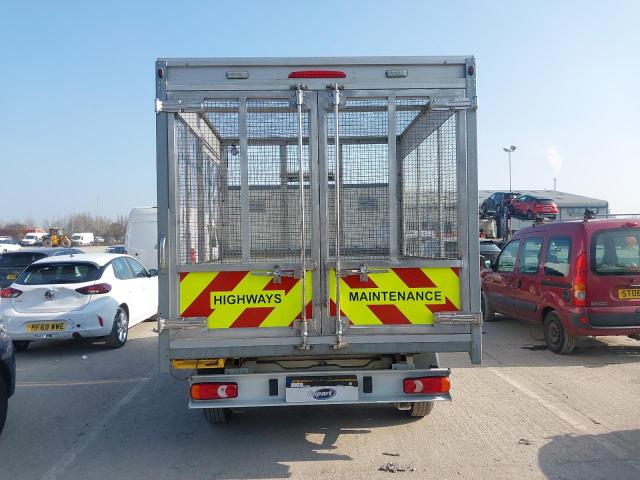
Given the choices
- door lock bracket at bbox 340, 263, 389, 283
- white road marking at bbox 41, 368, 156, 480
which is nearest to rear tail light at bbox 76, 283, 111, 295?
white road marking at bbox 41, 368, 156, 480

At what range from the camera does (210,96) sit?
4.18 m

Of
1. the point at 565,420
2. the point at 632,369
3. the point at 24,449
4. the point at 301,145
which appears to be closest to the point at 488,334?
the point at 632,369

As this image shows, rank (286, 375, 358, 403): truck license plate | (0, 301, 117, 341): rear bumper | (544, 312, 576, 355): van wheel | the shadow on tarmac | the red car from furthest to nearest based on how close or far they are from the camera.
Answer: the red car < (0, 301, 117, 341): rear bumper < (544, 312, 576, 355): van wheel < (286, 375, 358, 403): truck license plate < the shadow on tarmac

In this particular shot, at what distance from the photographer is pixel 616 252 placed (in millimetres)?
7496

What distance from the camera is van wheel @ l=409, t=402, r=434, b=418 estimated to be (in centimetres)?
514

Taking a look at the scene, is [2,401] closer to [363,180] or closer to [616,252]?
[363,180]

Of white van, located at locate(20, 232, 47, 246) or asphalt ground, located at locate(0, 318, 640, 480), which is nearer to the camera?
asphalt ground, located at locate(0, 318, 640, 480)

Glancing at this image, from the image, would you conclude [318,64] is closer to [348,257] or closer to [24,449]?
[348,257]

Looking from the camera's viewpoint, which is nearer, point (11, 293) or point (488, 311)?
point (11, 293)

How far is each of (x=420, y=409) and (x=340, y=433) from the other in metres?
0.82

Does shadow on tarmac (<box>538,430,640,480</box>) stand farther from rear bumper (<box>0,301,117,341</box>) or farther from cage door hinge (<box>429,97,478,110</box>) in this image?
rear bumper (<box>0,301,117,341</box>)

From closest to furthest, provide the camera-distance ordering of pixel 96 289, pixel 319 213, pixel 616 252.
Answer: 1. pixel 319 213
2. pixel 616 252
3. pixel 96 289

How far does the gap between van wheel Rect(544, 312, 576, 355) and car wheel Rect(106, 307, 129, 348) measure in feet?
22.9

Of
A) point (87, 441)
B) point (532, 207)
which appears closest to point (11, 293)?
point (87, 441)
